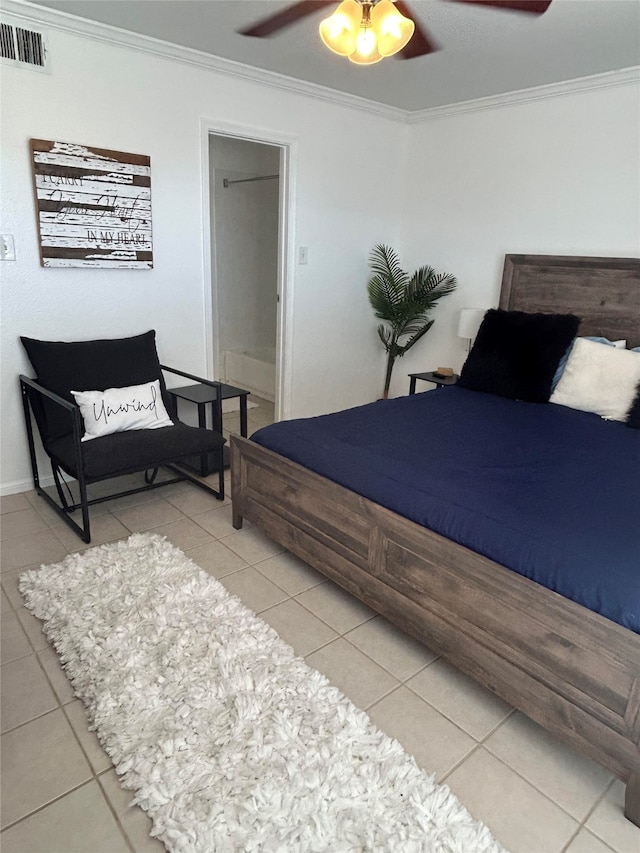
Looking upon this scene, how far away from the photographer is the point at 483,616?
170 cm

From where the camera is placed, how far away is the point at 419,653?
6.60ft

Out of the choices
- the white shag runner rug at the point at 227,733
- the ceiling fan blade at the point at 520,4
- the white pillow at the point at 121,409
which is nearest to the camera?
the white shag runner rug at the point at 227,733

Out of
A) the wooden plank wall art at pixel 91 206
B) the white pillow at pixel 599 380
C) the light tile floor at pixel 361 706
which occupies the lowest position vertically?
the light tile floor at pixel 361 706

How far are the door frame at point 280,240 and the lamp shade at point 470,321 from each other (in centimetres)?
122

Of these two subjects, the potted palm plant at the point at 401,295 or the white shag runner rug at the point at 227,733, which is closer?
the white shag runner rug at the point at 227,733

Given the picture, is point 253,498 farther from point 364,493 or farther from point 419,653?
point 419,653

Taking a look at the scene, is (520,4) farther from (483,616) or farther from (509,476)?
(483,616)

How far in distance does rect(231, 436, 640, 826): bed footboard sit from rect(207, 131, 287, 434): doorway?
259 cm

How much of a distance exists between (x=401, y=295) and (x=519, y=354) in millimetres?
1448

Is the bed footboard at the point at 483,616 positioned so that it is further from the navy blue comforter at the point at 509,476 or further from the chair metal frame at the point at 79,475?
the chair metal frame at the point at 79,475

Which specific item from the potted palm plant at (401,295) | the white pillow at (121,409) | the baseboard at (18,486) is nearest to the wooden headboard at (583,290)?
the potted palm plant at (401,295)

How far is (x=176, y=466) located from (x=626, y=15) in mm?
3225

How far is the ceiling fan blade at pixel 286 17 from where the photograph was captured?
2.18 m

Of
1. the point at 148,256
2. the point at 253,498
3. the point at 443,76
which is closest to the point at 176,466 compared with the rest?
the point at 253,498
